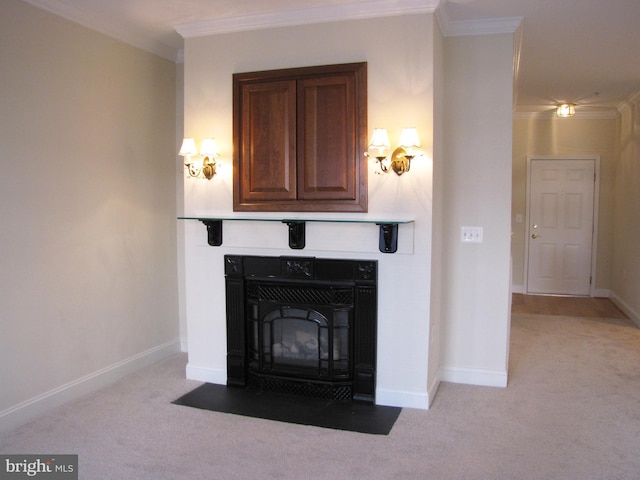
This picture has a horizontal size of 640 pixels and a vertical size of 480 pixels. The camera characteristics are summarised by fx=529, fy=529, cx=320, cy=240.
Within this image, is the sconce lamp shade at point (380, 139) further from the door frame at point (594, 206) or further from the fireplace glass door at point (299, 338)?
the door frame at point (594, 206)

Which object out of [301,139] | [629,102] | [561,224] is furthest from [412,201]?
[561,224]

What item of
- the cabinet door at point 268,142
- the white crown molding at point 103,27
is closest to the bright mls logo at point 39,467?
the cabinet door at point 268,142

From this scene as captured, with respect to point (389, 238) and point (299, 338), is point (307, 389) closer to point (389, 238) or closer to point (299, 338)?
point (299, 338)

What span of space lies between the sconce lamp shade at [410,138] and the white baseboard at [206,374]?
1994mm

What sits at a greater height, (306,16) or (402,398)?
(306,16)

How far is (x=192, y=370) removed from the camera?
3830 millimetres

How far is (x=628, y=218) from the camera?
19.9 ft

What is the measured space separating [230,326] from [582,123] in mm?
5537

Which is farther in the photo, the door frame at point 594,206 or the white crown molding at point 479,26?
the door frame at point 594,206

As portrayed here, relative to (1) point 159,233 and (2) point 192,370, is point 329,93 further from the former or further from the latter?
(2) point 192,370

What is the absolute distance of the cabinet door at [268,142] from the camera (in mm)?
3430

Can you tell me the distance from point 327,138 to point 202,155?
0.89 metres

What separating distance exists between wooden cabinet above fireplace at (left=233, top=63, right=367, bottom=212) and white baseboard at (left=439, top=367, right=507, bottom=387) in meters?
1.44

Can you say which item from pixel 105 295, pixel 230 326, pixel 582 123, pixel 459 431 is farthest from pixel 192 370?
pixel 582 123
